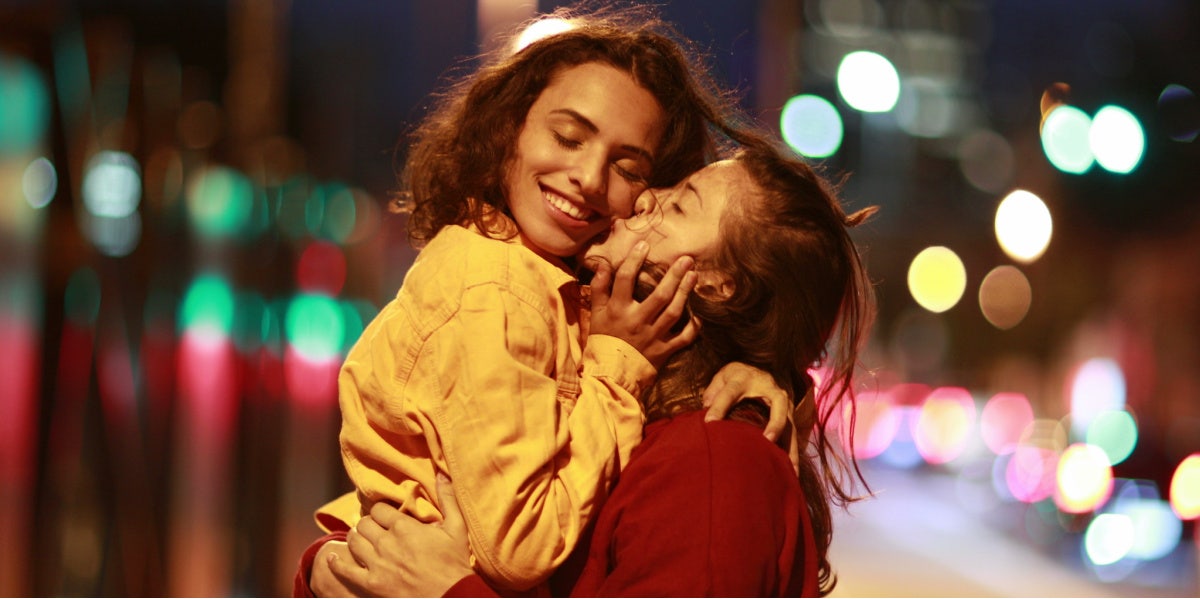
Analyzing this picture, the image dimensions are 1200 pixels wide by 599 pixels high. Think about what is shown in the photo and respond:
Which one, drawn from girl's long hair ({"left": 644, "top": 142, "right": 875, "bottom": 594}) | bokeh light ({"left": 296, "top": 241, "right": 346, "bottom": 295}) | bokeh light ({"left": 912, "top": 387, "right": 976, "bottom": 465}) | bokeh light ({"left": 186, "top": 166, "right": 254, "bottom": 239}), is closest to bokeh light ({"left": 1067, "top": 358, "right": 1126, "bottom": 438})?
bokeh light ({"left": 912, "top": 387, "right": 976, "bottom": 465})

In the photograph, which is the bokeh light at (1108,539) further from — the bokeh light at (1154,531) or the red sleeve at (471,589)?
the red sleeve at (471,589)

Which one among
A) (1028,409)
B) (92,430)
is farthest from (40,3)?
(1028,409)

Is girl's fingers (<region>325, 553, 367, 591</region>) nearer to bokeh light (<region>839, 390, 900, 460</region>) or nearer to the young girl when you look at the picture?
the young girl

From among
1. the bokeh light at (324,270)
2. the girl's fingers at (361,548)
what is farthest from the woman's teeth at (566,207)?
the bokeh light at (324,270)

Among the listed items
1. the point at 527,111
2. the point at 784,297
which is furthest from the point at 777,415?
the point at 527,111

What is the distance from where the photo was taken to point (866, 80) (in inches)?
601

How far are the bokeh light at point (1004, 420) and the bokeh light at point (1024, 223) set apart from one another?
2.29 m

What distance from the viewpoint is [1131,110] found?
32.9 ft

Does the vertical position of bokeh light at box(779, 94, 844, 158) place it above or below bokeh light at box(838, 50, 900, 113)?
below

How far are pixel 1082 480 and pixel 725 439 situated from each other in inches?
314

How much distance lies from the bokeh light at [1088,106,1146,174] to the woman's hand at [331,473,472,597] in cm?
971

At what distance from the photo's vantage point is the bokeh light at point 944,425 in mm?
16641

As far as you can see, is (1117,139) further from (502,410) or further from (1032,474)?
(502,410)

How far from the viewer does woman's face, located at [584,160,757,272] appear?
2129 millimetres
